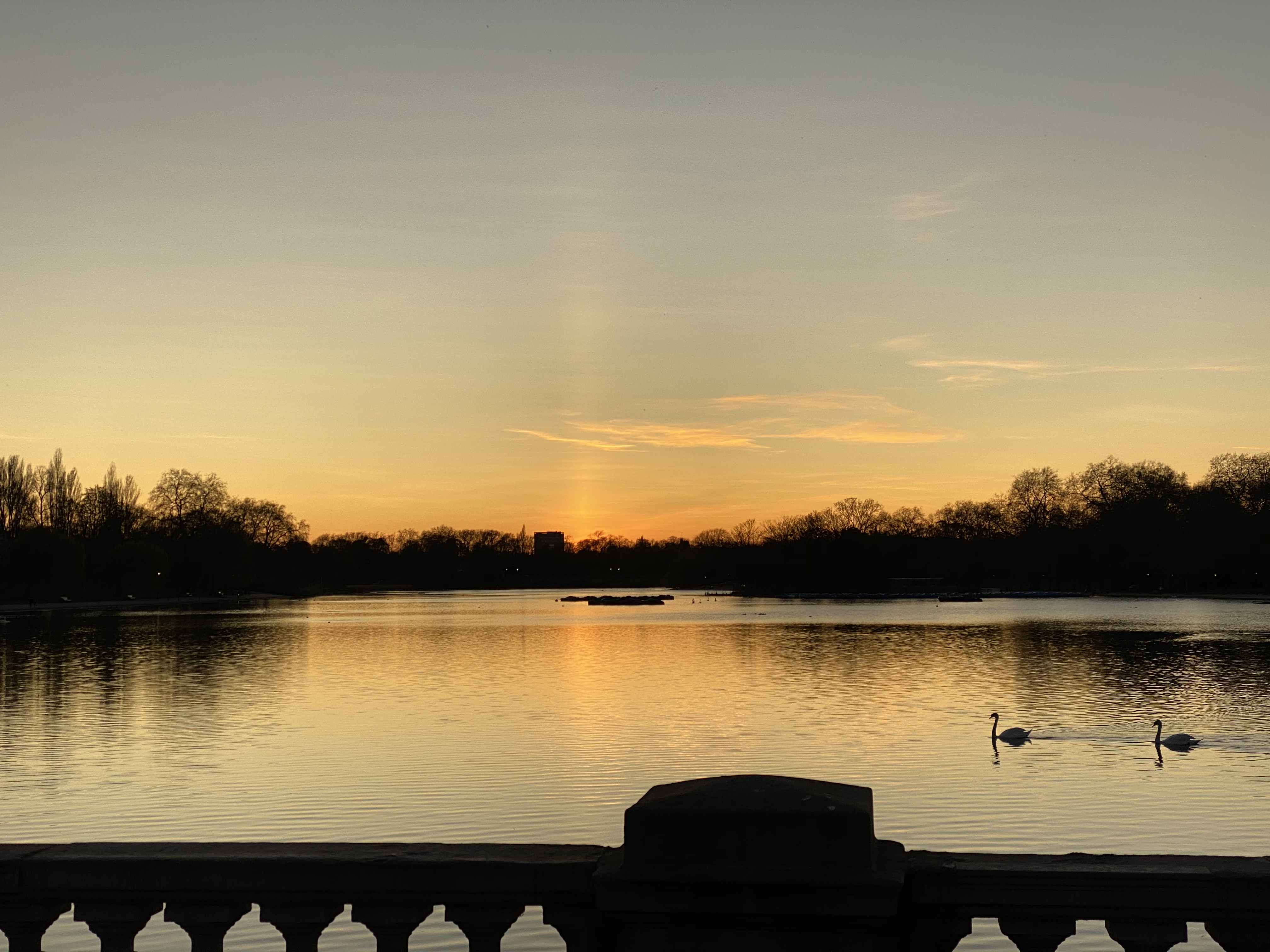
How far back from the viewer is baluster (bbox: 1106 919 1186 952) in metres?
Result: 4.82

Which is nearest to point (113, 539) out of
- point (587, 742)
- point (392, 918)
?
point (587, 742)

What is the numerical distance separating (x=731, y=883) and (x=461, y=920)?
1178 mm

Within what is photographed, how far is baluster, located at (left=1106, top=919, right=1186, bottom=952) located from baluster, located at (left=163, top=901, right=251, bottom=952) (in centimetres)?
332

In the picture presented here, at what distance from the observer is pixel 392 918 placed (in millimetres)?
5133

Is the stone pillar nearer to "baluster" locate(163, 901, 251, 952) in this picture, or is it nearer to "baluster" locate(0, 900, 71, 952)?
"baluster" locate(163, 901, 251, 952)

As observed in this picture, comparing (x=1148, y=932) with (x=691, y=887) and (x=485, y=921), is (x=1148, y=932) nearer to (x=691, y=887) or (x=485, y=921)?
(x=691, y=887)

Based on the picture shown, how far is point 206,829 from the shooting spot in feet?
70.0

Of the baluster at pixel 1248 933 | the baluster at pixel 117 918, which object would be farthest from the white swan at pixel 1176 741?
the baluster at pixel 117 918

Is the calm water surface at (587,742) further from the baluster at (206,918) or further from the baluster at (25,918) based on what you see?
the baluster at (206,918)

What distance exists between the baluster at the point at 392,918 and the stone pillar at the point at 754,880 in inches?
34.0

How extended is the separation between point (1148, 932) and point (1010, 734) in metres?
28.7

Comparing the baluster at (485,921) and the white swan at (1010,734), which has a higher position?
the baluster at (485,921)

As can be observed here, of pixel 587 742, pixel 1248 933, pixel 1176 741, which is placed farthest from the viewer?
pixel 587 742

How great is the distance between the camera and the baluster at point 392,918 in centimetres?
512
